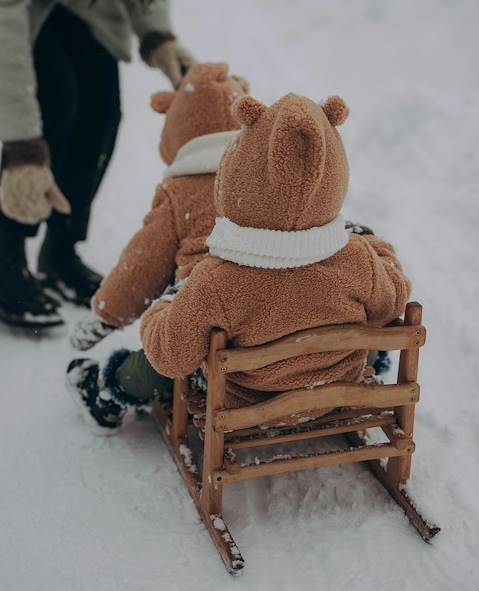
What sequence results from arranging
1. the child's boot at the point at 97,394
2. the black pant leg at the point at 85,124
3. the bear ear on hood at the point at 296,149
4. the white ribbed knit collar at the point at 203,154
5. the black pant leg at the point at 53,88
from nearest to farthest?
the bear ear on hood at the point at 296,149 → the white ribbed knit collar at the point at 203,154 → the child's boot at the point at 97,394 → the black pant leg at the point at 53,88 → the black pant leg at the point at 85,124

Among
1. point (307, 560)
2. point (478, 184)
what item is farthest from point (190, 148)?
point (478, 184)

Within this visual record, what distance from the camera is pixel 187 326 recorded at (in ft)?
4.85

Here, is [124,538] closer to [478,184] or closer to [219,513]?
[219,513]

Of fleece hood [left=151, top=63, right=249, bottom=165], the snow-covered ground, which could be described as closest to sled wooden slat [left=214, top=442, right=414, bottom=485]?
the snow-covered ground

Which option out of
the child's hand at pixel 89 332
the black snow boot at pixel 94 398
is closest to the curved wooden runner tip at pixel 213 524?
the black snow boot at pixel 94 398

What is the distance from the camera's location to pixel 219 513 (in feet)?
5.38

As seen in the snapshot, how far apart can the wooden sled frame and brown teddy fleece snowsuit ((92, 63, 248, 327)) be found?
0.87 ft

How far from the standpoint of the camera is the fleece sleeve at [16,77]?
6.74 feet

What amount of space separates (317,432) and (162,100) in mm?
919

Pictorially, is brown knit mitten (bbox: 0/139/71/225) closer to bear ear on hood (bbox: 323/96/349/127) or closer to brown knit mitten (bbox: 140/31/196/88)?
brown knit mitten (bbox: 140/31/196/88)

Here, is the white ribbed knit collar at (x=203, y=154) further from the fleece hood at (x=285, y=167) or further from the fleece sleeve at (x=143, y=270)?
the fleece hood at (x=285, y=167)

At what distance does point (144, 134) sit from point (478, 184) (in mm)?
1799

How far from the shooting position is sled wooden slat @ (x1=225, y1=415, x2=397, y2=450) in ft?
5.40

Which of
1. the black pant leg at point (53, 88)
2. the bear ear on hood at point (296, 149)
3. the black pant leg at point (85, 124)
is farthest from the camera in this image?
the black pant leg at point (85, 124)
